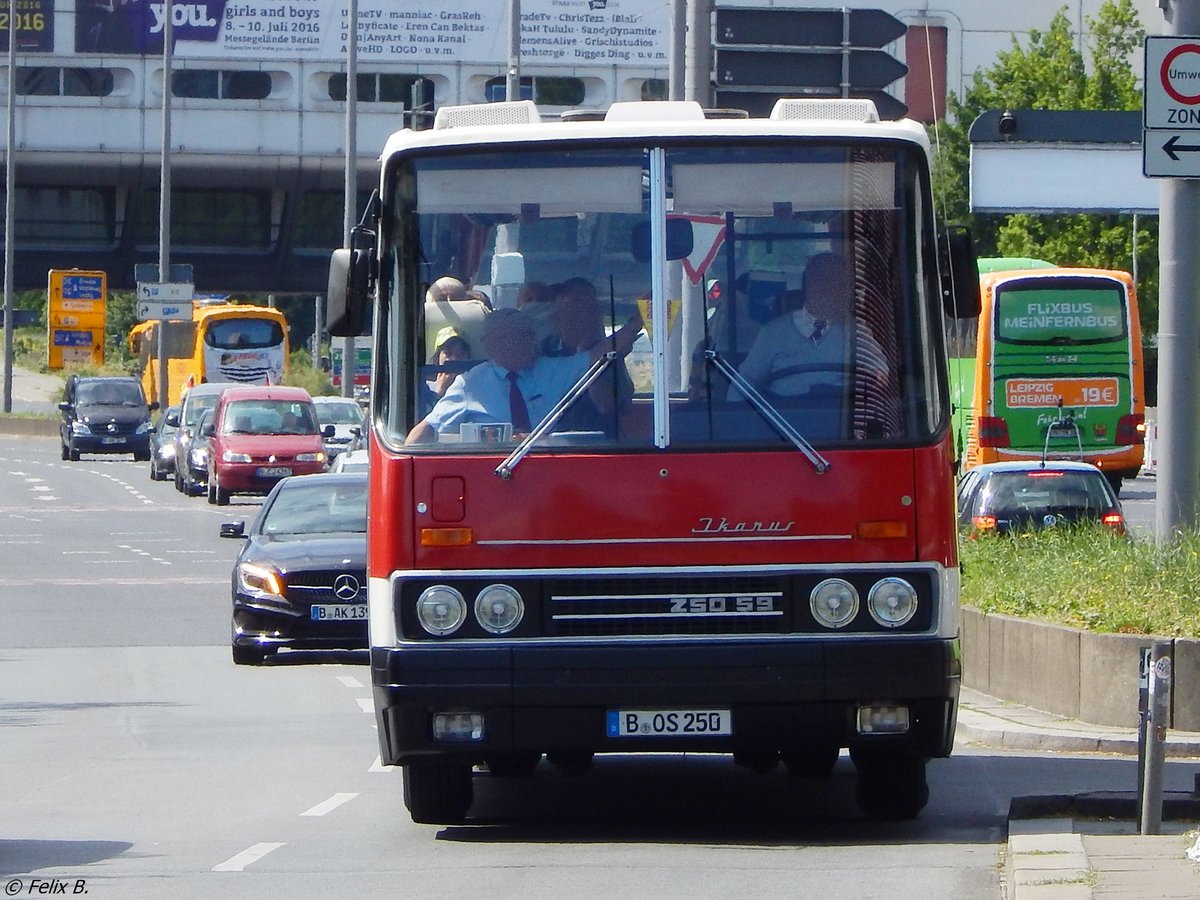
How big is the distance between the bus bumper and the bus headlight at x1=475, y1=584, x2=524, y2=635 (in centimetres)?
9

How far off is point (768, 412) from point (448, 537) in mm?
1262

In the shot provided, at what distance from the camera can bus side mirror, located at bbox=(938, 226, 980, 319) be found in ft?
29.7

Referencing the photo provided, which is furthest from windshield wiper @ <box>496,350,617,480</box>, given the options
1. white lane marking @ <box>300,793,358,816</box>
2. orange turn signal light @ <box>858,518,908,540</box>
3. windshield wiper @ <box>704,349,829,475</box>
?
white lane marking @ <box>300,793,358,816</box>

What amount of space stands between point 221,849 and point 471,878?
4.62 feet

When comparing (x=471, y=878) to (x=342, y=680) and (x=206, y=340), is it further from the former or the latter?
(x=206, y=340)

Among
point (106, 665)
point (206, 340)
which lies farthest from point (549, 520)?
point (206, 340)

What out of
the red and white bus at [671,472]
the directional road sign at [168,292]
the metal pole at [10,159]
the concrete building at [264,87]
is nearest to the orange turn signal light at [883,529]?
the red and white bus at [671,472]

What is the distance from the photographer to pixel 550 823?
9.89m

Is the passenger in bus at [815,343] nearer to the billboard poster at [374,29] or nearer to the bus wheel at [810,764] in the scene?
the bus wheel at [810,764]

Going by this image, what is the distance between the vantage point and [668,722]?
8758 mm

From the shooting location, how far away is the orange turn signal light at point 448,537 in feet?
28.6

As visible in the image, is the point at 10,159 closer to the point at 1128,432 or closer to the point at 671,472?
the point at 1128,432

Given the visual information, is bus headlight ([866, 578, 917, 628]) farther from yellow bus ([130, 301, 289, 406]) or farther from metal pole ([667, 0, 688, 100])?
yellow bus ([130, 301, 289, 406])

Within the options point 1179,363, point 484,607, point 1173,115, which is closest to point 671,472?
point 484,607
